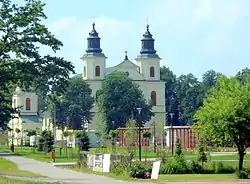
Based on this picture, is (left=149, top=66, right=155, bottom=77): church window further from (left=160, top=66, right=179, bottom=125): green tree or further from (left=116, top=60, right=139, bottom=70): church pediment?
(left=160, top=66, right=179, bottom=125): green tree

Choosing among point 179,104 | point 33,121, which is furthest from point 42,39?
point 179,104

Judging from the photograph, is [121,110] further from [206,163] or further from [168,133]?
[206,163]

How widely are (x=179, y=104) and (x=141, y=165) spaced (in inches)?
5290

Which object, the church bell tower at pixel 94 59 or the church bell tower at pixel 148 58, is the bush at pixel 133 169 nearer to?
the church bell tower at pixel 94 59

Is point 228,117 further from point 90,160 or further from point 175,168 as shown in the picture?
point 90,160

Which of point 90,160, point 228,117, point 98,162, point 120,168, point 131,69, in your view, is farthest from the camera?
point 131,69

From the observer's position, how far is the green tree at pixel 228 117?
4416 centimetres

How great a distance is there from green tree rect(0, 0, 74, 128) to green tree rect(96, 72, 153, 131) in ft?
220

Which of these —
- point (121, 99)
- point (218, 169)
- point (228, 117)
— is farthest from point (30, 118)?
point (228, 117)

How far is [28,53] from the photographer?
71.3 meters

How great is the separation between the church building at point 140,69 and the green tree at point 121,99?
440 inches

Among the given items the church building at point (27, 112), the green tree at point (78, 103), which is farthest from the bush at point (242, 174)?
the church building at point (27, 112)

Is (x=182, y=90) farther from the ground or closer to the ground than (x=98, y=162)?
farther from the ground

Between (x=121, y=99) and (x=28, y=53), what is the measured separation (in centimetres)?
7526
